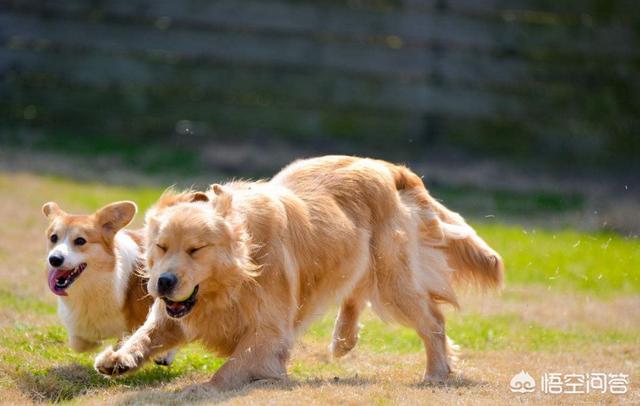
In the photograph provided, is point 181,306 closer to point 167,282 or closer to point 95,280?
point 167,282

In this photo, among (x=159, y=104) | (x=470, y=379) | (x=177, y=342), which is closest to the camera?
(x=177, y=342)

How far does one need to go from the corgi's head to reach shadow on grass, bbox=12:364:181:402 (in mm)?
550

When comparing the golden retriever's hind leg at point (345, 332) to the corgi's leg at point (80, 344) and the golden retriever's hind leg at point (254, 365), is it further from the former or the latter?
the corgi's leg at point (80, 344)

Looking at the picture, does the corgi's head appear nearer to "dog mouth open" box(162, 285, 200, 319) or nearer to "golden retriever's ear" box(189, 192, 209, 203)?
"golden retriever's ear" box(189, 192, 209, 203)

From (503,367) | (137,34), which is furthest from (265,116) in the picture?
(503,367)

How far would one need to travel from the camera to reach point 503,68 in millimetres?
14516

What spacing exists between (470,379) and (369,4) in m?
9.10

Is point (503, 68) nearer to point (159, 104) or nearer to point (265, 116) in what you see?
point (265, 116)

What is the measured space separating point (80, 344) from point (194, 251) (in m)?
1.52

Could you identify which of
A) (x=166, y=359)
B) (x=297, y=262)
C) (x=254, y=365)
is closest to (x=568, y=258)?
(x=297, y=262)

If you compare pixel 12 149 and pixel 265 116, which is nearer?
pixel 12 149

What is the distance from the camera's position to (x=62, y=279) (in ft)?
21.8

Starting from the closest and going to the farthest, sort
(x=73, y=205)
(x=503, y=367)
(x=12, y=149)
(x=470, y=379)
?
(x=470, y=379) < (x=503, y=367) < (x=73, y=205) < (x=12, y=149)

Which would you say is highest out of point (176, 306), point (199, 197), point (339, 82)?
point (199, 197)
